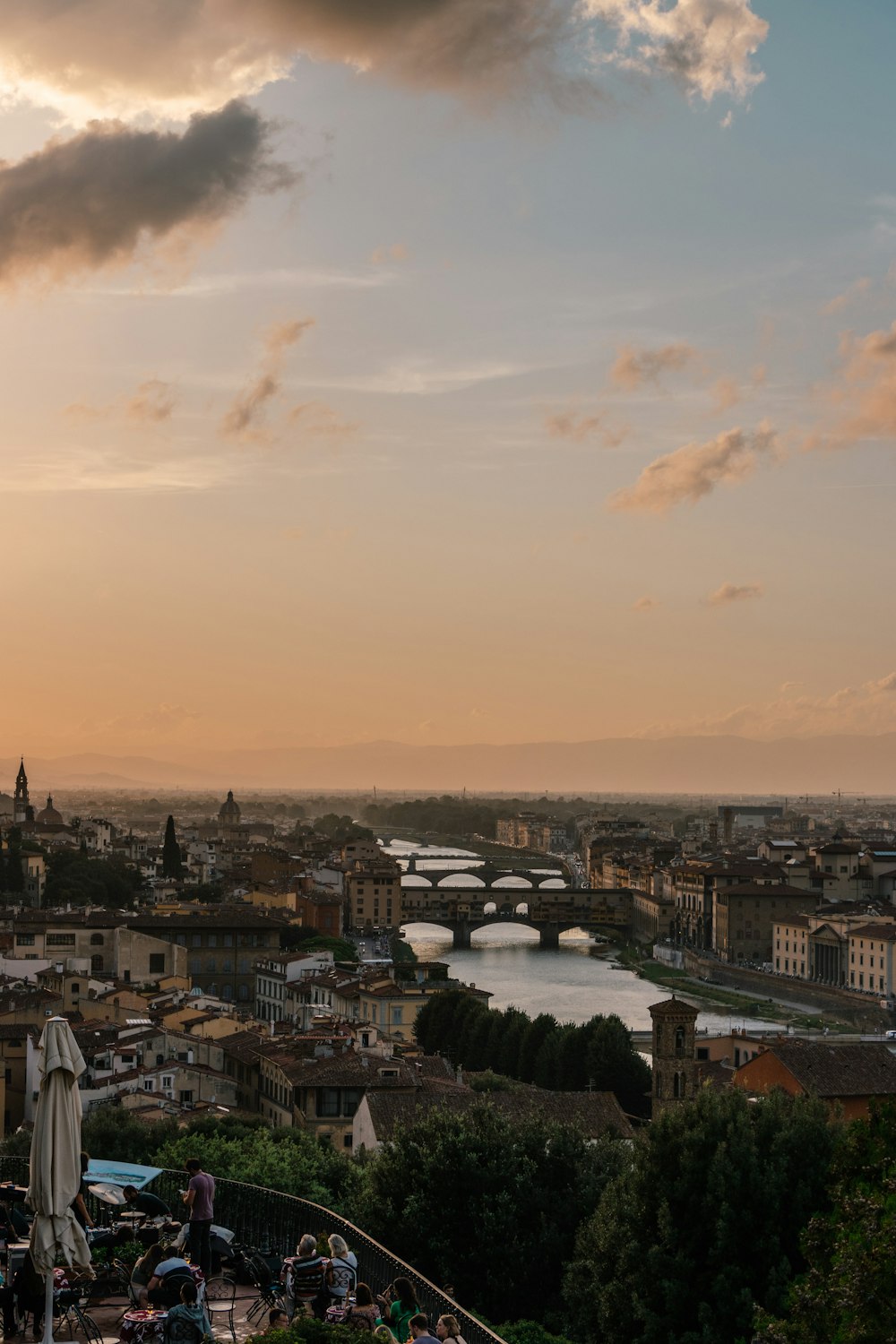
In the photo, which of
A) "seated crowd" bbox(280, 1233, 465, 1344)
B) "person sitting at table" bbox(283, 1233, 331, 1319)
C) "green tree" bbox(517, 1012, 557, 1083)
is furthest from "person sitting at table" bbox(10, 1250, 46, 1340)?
"green tree" bbox(517, 1012, 557, 1083)

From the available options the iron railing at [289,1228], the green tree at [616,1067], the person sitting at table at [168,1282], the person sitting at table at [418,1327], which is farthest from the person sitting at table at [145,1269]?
the green tree at [616,1067]

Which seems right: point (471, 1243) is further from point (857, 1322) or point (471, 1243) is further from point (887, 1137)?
point (857, 1322)

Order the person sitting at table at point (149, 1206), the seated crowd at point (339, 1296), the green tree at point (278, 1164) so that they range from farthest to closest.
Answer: the green tree at point (278, 1164)
the person sitting at table at point (149, 1206)
the seated crowd at point (339, 1296)

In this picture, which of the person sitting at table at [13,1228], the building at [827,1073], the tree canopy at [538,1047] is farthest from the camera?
the tree canopy at [538,1047]

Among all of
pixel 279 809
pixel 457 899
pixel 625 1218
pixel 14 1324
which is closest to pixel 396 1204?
pixel 625 1218

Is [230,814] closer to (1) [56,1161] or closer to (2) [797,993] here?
(2) [797,993]

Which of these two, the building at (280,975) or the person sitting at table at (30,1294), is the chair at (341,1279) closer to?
the person sitting at table at (30,1294)

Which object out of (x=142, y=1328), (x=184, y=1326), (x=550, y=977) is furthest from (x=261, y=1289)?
(x=550, y=977)
